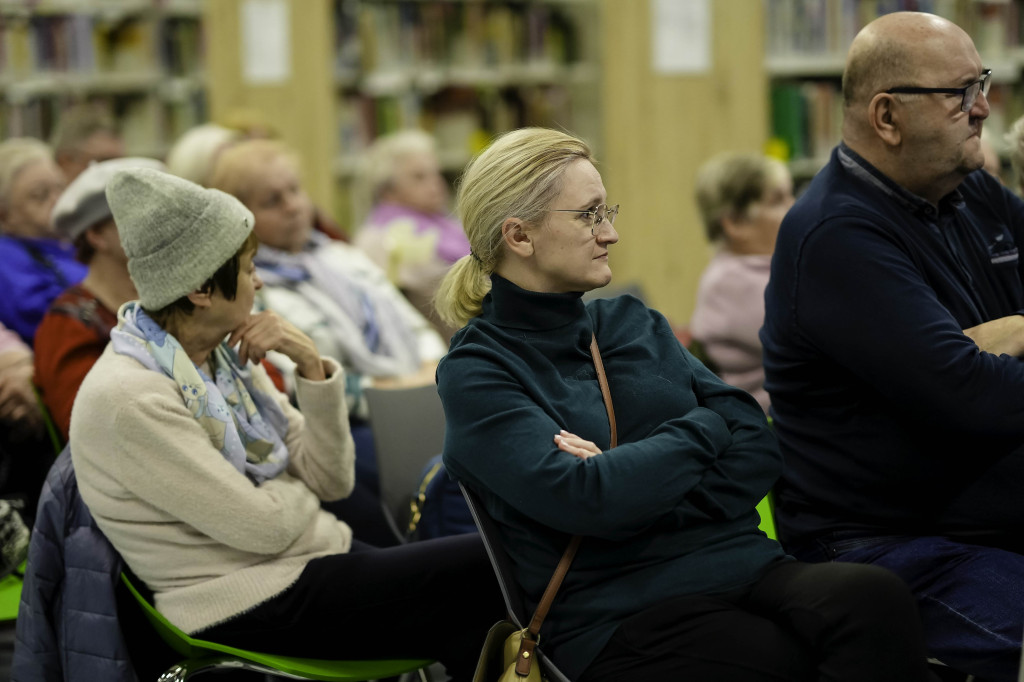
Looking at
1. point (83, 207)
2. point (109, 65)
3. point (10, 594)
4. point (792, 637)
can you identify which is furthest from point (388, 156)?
point (792, 637)

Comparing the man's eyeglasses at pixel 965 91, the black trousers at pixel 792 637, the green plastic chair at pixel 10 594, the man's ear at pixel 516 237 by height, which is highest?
the man's eyeglasses at pixel 965 91

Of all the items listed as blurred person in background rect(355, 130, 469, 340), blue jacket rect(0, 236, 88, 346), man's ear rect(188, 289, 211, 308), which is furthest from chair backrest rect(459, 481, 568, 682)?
blurred person in background rect(355, 130, 469, 340)

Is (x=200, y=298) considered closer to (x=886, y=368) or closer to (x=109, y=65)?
(x=886, y=368)

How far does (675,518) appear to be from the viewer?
166 cm

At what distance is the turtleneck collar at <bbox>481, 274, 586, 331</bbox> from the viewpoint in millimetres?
1743

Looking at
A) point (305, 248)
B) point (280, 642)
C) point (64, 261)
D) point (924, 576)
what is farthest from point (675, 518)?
point (64, 261)

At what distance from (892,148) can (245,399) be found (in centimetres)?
125

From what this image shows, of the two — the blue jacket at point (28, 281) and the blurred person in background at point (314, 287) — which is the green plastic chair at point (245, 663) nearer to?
the blurred person in background at point (314, 287)

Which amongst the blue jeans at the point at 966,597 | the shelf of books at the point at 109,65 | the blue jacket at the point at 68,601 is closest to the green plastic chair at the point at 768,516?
the blue jeans at the point at 966,597

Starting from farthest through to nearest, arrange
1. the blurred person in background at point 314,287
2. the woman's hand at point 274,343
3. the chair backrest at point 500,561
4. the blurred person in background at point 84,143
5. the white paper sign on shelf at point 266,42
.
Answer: the white paper sign on shelf at point 266,42
the blurred person in background at point 84,143
the blurred person in background at point 314,287
the woman's hand at point 274,343
the chair backrest at point 500,561

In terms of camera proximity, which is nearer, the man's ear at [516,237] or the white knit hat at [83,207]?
the man's ear at [516,237]

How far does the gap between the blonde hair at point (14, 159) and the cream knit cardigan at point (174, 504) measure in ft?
6.77

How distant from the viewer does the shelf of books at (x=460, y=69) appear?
5.43 m

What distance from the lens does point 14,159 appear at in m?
3.72
